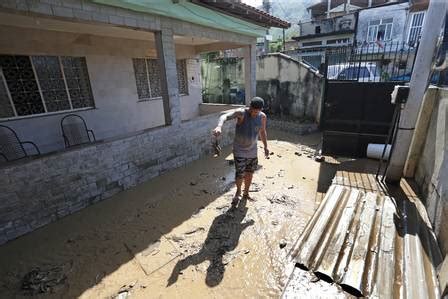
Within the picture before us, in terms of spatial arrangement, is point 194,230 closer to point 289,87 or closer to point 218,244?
point 218,244

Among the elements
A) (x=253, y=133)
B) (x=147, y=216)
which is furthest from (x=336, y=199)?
(x=147, y=216)

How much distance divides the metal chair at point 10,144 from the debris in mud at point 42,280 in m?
2.58

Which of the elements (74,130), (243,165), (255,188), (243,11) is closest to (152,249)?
(243,165)

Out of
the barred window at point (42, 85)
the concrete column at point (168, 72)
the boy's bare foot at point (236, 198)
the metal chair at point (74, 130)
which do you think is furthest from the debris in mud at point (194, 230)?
the barred window at point (42, 85)

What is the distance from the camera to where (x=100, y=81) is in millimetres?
5684

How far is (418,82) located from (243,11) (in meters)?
3.85

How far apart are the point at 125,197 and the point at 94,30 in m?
3.63

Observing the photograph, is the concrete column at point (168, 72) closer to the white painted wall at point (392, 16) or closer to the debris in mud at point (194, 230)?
the debris in mud at point (194, 230)

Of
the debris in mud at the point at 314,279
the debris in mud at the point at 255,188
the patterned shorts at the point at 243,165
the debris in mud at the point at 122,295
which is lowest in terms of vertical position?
the debris in mud at the point at 122,295

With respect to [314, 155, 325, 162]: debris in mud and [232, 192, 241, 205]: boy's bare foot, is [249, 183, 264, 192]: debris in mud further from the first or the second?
[314, 155, 325, 162]: debris in mud

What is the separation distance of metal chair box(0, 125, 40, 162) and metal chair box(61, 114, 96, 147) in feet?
2.64

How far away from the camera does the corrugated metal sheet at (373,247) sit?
1.92m

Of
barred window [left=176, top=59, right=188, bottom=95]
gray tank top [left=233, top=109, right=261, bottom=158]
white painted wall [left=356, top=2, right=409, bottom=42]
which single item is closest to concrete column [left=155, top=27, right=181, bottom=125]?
gray tank top [left=233, top=109, right=261, bottom=158]

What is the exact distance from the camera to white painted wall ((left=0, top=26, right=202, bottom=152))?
4586mm
